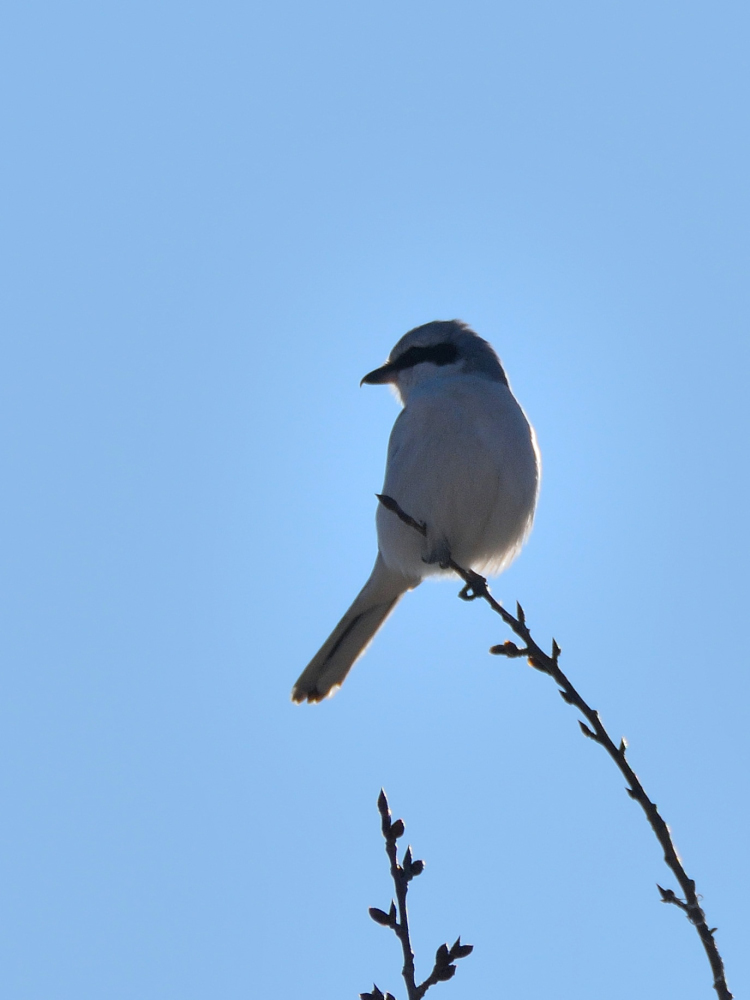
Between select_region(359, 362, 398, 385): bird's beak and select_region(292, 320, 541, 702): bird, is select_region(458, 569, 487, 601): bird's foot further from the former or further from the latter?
select_region(359, 362, 398, 385): bird's beak

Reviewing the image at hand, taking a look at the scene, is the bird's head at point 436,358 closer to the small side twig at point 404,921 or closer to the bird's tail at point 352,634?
the bird's tail at point 352,634

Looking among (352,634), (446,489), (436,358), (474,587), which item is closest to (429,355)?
(436,358)

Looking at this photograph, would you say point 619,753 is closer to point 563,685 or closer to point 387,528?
point 563,685

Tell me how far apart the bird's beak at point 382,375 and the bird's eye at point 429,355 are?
0.03m

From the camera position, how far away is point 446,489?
498 cm

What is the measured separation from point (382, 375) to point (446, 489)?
143 cm

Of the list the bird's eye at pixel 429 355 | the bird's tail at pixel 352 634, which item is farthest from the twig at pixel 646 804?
the bird's eye at pixel 429 355

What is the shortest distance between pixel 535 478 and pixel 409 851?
3.01 m

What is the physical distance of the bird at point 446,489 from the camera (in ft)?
16.4

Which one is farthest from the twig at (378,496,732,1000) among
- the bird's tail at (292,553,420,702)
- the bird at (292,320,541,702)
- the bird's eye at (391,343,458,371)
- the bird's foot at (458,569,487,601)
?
the bird's eye at (391,343,458,371)

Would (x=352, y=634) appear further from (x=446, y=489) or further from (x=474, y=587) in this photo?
(x=474, y=587)

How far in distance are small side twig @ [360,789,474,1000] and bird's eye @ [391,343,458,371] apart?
3.70 metres

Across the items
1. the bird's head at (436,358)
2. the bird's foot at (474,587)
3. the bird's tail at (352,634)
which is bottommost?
the bird's foot at (474,587)

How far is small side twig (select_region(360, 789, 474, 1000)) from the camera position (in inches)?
89.4
